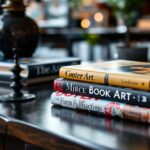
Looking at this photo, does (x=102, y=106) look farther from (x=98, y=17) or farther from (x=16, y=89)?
(x=98, y=17)

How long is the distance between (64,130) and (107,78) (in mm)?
130

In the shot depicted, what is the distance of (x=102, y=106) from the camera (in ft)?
2.12

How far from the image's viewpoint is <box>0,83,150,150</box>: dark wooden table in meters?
0.53

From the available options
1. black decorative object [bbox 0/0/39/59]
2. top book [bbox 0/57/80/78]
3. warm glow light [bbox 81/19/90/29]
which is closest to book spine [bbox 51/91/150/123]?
top book [bbox 0/57/80/78]

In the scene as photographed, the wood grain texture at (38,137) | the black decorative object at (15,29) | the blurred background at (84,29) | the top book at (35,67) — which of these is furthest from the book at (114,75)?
the blurred background at (84,29)

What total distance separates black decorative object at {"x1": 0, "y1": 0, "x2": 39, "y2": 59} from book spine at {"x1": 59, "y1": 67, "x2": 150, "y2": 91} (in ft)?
1.58

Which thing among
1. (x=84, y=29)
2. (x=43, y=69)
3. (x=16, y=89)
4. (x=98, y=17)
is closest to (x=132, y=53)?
(x=43, y=69)

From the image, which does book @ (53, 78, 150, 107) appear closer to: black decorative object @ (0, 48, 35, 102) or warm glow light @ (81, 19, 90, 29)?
black decorative object @ (0, 48, 35, 102)

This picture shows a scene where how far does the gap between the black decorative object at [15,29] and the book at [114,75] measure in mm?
484

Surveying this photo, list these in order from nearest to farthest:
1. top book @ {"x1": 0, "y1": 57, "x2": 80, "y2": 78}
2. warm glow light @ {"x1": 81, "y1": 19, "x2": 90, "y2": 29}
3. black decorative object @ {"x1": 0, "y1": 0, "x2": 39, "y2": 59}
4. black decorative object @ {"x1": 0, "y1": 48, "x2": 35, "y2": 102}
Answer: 1. black decorative object @ {"x1": 0, "y1": 48, "x2": 35, "y2": 102}
2. top book @ {"x1": 0, "y1": 57, "x2": 80, "y2": 78}
3. black decorative object @ {"x1": 0, "y1": 0, "x2": 39, "y2": 59}
4. warm glow light @ {"x1": 81, "y1": 19, "x2": 90, "y2": 29}

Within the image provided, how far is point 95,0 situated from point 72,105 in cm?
401

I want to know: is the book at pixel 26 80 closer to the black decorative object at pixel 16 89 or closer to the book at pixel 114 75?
the black decorative object at pixel 16 89

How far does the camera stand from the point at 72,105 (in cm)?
70

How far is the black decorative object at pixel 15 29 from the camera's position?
3.81 feet
